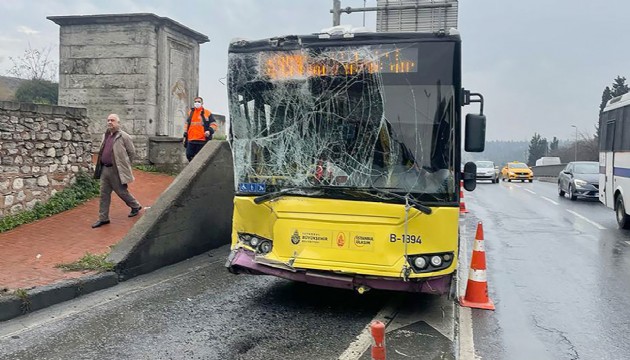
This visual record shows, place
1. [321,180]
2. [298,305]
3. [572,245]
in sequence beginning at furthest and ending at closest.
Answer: [572,245]
[298,305]
[321,180]

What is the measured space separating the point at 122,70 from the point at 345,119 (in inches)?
381

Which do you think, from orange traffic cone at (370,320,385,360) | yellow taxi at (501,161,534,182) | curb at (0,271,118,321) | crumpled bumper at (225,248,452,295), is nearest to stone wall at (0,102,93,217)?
curb at (0,271,118,321)

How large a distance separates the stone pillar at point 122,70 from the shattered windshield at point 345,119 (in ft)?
25.9

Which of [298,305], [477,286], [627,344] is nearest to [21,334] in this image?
[298,305]

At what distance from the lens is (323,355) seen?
431cm

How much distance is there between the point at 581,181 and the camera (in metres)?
18.7

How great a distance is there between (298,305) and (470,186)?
240 centimetres

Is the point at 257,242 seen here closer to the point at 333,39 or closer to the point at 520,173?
the point at 333,39

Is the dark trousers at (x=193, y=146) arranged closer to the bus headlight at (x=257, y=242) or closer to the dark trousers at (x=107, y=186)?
the dark trousers at (x=107, y=186)

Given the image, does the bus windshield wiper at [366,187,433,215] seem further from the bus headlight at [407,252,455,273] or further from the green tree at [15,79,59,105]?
the green tree at [15,79,59,105]

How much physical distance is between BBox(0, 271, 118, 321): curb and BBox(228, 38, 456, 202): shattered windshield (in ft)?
7.10

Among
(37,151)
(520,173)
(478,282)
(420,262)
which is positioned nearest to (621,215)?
(478,282)

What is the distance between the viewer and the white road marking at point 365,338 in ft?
14.2

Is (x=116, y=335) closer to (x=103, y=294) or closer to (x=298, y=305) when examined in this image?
(x=103, y=294)
